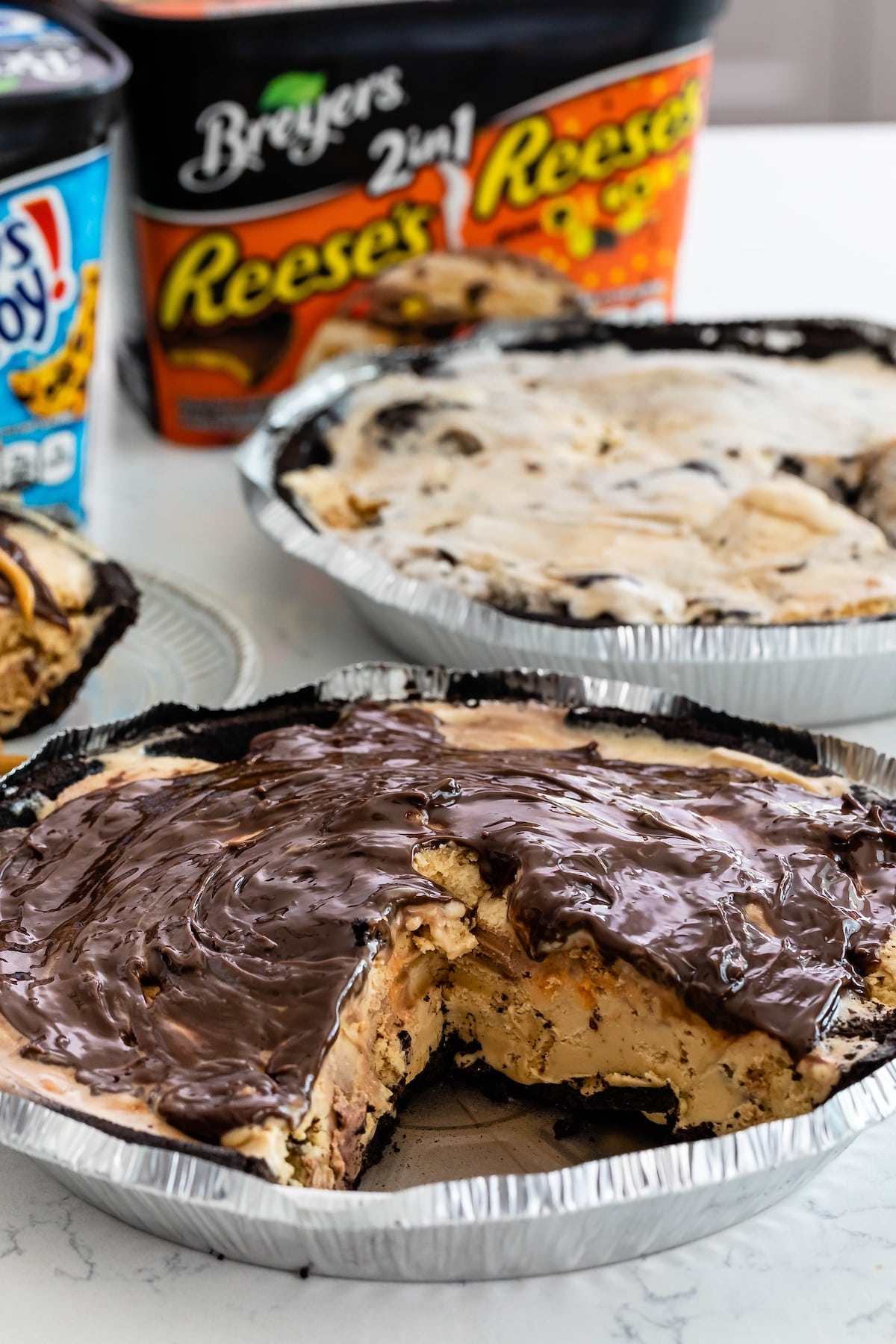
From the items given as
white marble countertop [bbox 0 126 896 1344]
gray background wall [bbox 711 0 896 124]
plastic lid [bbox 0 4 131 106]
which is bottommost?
gray background wall [bbox 711 0 896 124]

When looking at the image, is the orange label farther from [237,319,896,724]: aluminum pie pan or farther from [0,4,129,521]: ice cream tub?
[237,319,896,724]: aluminum pie pan

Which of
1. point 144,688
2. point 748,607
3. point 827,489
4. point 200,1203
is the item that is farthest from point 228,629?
point 200,1203

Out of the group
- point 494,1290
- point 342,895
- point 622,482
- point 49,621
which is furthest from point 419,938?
point 622,482

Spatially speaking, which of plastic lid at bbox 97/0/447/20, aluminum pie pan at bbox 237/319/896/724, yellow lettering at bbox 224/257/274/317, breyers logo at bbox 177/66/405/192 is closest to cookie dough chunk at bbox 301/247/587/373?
yellow lettering at bbox 224/257/274/317

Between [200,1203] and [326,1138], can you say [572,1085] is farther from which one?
[200,1203]

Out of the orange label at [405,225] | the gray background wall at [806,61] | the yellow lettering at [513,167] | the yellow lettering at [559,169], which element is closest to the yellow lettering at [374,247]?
the orange label at [405,225]

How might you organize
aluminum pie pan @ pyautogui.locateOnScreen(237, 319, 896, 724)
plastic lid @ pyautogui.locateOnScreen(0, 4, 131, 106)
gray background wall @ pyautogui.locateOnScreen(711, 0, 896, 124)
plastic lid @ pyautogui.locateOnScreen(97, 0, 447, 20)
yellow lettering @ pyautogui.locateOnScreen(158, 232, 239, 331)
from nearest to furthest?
aluminum pie pan @ pyautogui.locateOnScreen(237, 319, 896, 724) < plastic lid @ pyautogui.locateOnScreen(0, 4, 131, 106) < plastic lid @ pyautogui.locateOnScreen(97, 0, 447, 20) < yellow lettering @ pyautogui.locateOnScreen(158, 232, 239, 331) < gray background wall @ pyautogui.locateOnScreen(711, 0, 896, 124)

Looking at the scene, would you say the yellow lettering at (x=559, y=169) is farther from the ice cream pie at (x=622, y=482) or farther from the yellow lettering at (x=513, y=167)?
the ice cream pie at (x=622, y=482)

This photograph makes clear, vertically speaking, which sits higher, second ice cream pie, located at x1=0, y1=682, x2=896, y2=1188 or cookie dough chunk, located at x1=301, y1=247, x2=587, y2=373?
second ice cream pie, located at x1=0, y1=682, x2=896, y2=1188
